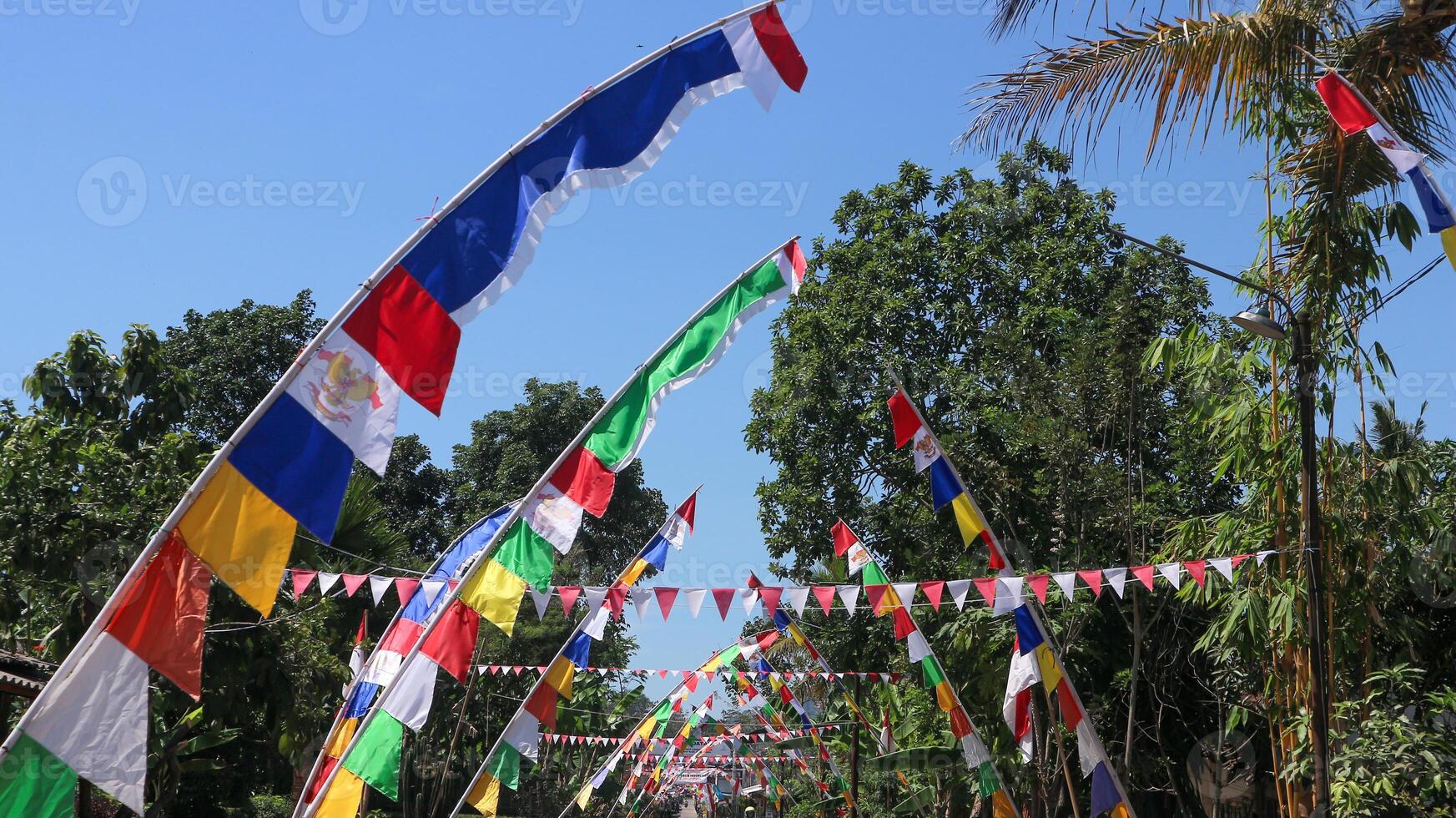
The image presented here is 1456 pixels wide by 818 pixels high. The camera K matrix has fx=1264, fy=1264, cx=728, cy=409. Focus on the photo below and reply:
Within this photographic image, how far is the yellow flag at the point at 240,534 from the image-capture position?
20.3ft

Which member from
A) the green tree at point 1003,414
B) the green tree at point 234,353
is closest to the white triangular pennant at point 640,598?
the green tree at point 1003,414

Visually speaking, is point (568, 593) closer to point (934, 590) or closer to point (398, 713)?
point (934, 590)

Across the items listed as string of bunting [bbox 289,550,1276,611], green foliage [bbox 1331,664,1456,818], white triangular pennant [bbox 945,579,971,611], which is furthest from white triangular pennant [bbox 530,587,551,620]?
green foliage [bbox 1331,664,1456,818]

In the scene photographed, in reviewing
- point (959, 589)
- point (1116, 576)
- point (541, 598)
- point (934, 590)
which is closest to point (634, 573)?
point (934, 590)

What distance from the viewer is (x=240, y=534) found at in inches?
248

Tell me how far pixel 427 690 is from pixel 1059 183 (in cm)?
1925

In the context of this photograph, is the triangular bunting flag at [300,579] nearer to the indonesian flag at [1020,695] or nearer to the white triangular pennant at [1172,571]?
the indonesian flag at [1020,695]

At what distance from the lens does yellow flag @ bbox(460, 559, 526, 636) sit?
32.3 ft

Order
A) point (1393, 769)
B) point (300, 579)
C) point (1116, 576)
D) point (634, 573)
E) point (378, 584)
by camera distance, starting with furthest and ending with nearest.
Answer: point (634, 573)
point (300, 579)
point (378, 584)
point (1116, 576)
point (1393, 769)

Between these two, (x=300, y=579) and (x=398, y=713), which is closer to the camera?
(x=398, y=713)

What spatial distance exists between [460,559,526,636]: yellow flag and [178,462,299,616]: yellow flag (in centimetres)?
343

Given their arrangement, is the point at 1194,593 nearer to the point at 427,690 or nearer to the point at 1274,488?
the point at 1274,488

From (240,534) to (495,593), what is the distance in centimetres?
390

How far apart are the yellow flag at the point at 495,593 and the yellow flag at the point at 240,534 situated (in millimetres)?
3430
